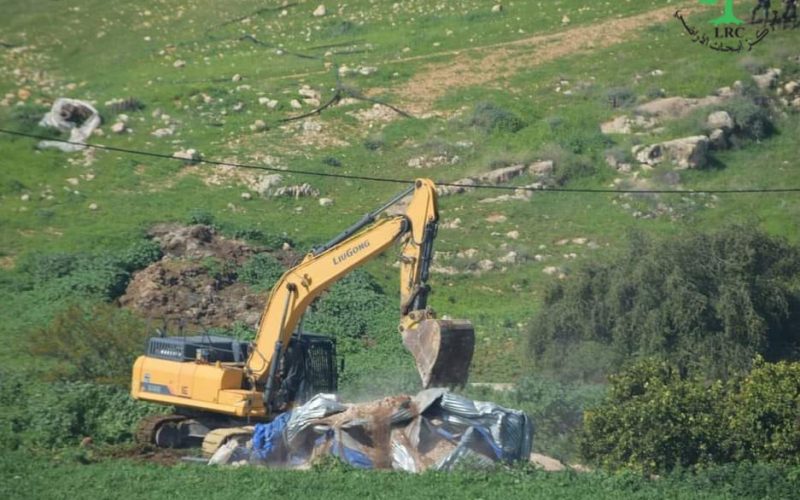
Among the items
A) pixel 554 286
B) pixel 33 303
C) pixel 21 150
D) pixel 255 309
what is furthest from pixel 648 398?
pixel 21 150

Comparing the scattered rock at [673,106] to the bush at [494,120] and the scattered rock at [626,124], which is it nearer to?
the scattered rock at [626,124]

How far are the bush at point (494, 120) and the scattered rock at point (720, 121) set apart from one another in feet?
21.0

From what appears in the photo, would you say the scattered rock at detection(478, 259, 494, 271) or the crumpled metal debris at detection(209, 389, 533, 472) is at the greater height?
the crumpled metal debris at detection(209, 389, 533, 472)

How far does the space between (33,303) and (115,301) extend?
1.99m

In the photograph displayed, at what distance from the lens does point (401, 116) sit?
47.9 m

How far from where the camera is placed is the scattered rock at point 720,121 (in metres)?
44.6

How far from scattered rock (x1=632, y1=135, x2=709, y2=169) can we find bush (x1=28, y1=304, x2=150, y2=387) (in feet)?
66.6

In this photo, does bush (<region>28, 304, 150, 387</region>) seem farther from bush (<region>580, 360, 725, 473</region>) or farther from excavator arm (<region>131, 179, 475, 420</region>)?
bush (<region>580, 360, 725, 473</region>)

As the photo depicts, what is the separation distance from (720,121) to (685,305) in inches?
673

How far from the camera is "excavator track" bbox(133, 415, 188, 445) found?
22.0 m

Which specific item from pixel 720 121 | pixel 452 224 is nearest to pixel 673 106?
pixel 720 121

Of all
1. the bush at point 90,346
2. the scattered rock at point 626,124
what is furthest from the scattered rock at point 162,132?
the bush at point 90,346

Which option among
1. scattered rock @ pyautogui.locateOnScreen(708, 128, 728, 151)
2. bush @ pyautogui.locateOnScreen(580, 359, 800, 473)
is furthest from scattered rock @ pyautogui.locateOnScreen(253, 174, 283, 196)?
bush @ pyautogui.locateOnScreen(580, 359, 800, 473)

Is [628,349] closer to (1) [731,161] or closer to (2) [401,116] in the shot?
(1) [731,161]
